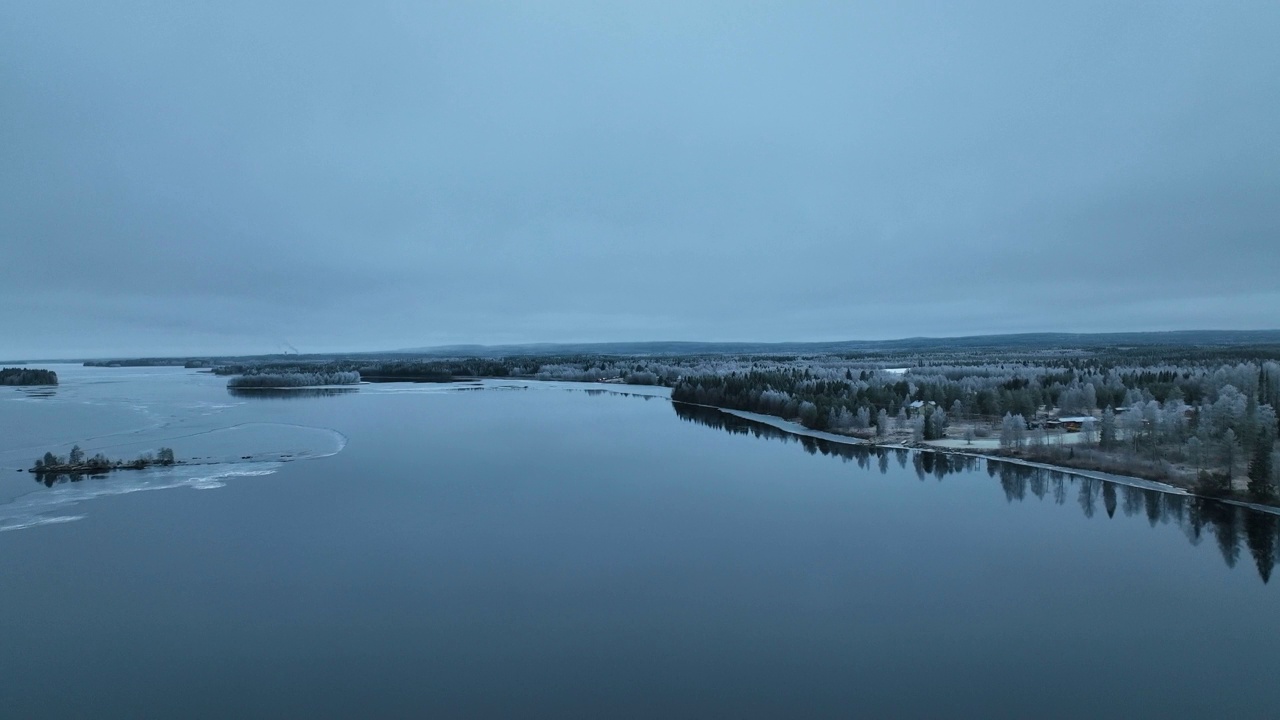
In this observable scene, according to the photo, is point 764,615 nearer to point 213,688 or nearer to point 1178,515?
point 213,688

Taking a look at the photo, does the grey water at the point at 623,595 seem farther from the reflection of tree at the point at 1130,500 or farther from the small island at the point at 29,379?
the small island at the point at 29,379

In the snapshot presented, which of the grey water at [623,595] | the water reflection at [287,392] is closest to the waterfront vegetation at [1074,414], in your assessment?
the grey water at [623,595]

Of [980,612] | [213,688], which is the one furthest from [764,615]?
[213,688]

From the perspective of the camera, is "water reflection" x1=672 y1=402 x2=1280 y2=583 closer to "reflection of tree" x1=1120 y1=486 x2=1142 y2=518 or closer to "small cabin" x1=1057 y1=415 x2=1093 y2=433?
"reflection of tree" x1=1120 y1=486 x2=1142 y2=518

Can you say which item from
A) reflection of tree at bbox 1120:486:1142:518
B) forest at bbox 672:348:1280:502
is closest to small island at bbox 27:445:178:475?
forest at bbox 672:348:1280:502

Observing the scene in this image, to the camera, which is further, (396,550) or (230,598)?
(396,550)

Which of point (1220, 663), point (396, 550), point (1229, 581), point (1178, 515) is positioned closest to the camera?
point (1220, 663)
